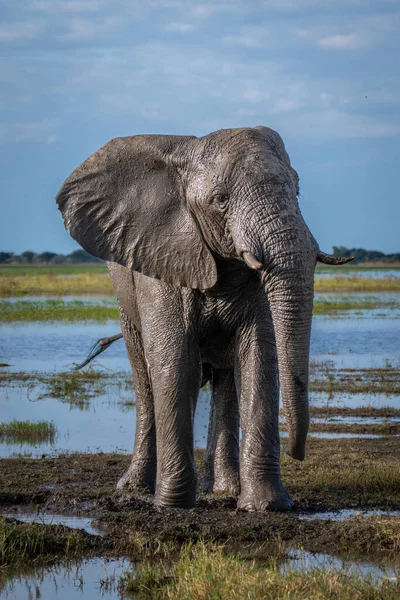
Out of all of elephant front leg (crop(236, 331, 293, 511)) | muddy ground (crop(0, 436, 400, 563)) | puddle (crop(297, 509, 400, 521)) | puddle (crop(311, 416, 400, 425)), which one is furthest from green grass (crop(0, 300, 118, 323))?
elephant front leg (crop(236, 331, 293, 511))

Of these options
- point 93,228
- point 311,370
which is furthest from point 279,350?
point 311,370

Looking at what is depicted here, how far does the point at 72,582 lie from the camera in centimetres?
668

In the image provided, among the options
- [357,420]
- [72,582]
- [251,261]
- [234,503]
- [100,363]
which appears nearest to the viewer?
[72,582]

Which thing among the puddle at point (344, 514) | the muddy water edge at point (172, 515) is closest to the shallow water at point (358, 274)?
the muddy water edge at point (172, 515)

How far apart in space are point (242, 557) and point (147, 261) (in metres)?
2.36

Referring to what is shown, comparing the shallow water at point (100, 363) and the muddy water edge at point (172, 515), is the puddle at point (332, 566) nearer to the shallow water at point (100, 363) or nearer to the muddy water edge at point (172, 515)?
the muddy water edge at point (172, 515)

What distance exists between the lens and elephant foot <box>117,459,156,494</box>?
952 cm

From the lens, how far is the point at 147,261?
8375 mm

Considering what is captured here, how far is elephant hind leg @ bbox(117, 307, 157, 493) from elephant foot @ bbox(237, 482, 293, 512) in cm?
147

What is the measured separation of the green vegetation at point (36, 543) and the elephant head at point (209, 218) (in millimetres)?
1549

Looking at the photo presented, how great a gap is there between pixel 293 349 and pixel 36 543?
1960 mm

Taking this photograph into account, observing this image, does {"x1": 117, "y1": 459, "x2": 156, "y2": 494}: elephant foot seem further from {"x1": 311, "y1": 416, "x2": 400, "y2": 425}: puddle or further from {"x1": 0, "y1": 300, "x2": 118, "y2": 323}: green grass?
{"x1": 0, "y1": 300, "x2": 118, "y2": 323}: green grass

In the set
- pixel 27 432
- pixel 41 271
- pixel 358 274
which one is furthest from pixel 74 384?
pixel 41 271

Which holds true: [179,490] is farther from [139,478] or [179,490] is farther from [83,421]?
[83,421]
